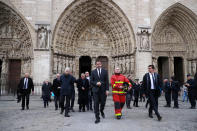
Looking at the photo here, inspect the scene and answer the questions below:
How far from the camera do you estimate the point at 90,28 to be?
15.8m

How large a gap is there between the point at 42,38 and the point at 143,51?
327 inches

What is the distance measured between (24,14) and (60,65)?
16.2 ft

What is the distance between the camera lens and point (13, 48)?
44.5 feet

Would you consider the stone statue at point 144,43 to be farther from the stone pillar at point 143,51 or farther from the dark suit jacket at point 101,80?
the dark suit jacket at point 101,80

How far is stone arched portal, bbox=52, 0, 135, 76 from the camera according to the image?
43.9 feet

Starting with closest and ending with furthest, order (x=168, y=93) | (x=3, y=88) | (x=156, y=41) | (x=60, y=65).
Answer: (x=168, y=93), (x=3, y=88), (x=60, y=65), (x=156, y=41)

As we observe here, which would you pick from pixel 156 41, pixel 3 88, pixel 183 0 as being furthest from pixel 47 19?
pixel 183 0

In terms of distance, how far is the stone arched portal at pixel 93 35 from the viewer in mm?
13367

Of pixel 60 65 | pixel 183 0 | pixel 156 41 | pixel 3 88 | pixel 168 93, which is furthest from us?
pixel 156 41

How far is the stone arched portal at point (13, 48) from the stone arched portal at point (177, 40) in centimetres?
1115

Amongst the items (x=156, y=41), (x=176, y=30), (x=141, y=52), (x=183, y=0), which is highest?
(x=183, y=0)

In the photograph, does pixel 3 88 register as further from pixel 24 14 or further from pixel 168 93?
pixel 168 93

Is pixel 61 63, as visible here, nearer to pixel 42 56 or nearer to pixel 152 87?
pixel 42 56

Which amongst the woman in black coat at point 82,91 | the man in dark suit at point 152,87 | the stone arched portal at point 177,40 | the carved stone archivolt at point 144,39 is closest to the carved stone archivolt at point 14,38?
the woman in black coat at point 82,91
